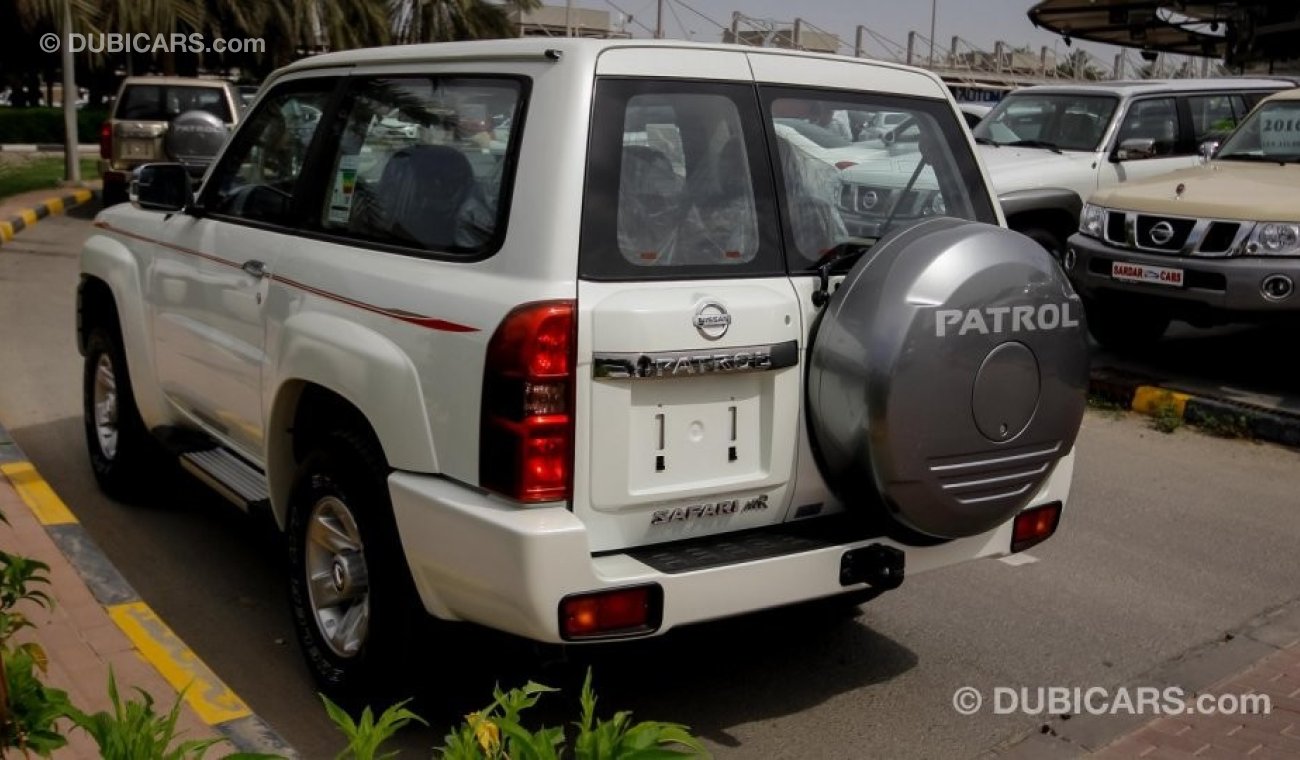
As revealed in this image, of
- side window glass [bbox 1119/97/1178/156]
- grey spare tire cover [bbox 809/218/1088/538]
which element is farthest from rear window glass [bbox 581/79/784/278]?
side window glass [bbox 1119/97/1178/156]

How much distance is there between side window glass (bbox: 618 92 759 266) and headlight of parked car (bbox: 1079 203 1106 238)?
570 centimetres

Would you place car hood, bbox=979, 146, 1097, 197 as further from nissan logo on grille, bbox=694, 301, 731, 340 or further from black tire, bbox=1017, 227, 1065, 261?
nissan logo on grille, bbox=694, 301, 731, 340

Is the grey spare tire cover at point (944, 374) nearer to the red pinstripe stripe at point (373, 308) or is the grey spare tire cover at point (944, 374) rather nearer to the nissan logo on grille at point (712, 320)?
the nissan logo on grille at point (712, 320)

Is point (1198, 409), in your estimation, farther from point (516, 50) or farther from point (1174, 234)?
point (516, 50)

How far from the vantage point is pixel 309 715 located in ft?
13.6

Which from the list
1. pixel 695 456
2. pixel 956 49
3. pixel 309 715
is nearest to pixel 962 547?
pixel 695 456

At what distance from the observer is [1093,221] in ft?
29.3

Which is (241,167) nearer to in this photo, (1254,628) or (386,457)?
(386,457)

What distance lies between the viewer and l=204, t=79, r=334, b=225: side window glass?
469cm

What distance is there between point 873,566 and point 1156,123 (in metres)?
8.95

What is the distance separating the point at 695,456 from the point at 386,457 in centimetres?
84

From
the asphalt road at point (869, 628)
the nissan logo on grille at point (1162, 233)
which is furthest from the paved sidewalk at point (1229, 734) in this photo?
the nissan logo on grille at point (1162, 233)

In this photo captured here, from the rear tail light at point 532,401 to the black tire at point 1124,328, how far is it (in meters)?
6.80

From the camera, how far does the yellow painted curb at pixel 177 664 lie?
12.3 feet
